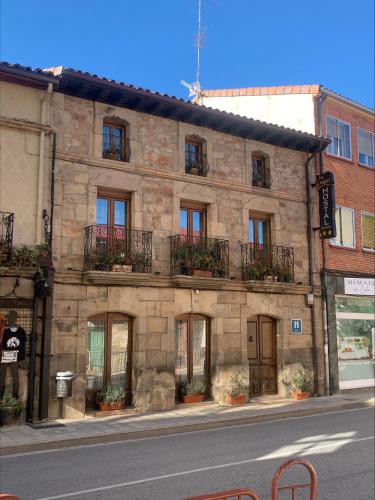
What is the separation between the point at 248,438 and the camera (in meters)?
10.0

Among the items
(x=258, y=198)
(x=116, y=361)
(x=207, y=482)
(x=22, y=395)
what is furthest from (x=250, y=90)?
(x=207, y=482)

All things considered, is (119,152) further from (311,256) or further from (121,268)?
(311,256)

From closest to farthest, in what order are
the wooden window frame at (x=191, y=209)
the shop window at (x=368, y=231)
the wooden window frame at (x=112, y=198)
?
the wooden window frame at (x=112, y=198) < the wooden window frame at (x=191, y=209) < the shop window at (x=368, y=231)

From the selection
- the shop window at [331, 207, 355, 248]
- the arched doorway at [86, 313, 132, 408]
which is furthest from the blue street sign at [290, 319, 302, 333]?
the arched doorway at [86, 313, 132, 408]

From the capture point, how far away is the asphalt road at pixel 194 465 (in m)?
6.43

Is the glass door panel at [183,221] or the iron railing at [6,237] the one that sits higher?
the glass door panel at [183,221]

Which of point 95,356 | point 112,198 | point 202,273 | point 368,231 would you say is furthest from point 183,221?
point 368,231

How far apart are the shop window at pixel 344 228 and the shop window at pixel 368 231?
0.65 meters

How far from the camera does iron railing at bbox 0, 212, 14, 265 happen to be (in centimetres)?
1130

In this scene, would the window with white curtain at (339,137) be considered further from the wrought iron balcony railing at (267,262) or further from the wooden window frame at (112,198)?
the wooden window frame at (112,198)

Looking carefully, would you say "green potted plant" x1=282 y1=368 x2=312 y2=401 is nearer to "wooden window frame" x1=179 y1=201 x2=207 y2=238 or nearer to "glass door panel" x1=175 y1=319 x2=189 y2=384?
"glass door panel" x1=175 y1=319 x2=189 y2=384

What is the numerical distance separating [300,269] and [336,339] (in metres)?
2.62

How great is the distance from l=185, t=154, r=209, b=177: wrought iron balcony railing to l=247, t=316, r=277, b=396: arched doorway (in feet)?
15.0

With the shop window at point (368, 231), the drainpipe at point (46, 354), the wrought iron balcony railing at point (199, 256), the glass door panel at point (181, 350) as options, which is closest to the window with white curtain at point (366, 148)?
the shop window at point (368, 231)
